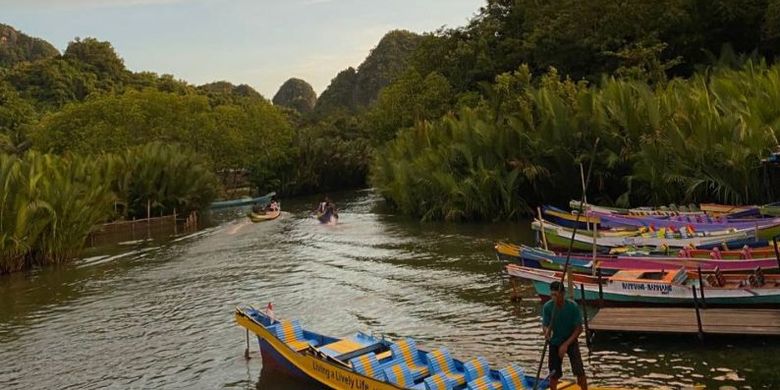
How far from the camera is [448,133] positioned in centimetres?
3906

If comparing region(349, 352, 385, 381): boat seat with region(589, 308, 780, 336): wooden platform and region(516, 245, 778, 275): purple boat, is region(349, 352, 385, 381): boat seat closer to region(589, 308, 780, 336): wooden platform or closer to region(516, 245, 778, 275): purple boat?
region(589, 308, 780, 336): wooden platform

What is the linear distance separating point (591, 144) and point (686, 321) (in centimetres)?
2074

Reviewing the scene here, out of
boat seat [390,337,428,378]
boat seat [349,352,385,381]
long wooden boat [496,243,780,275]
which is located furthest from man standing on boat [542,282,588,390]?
long wooden boat [496,243,780,275]

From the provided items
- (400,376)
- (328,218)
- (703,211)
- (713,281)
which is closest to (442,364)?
(400,376)

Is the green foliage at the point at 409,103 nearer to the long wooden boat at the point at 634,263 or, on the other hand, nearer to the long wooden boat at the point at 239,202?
the long wooden boat at the point at 239,202

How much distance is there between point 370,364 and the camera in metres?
10.7

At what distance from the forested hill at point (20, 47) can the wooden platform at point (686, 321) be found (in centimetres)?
11945

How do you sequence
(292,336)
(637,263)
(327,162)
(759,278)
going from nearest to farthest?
(292,336) → (759,278) → (637,263) → (327,162)

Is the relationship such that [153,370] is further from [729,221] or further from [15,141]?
[15,141]

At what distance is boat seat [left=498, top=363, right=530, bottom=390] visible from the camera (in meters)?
10.0

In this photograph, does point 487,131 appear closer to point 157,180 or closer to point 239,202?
point 157,180

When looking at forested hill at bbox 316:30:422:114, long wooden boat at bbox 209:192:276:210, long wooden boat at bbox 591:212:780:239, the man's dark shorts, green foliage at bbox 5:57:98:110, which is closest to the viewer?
the man's dark shorts

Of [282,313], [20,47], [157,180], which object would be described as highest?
[20,47]

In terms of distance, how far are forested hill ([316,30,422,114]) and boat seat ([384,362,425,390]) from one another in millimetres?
137637
